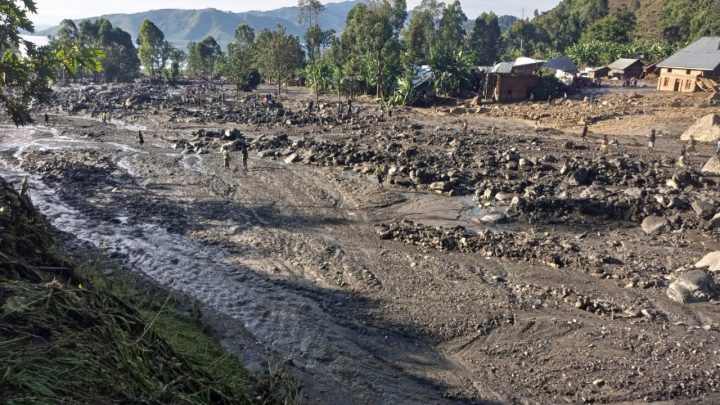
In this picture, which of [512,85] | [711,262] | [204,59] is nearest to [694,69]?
[512,85]

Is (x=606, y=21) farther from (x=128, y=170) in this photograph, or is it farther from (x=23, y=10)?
(x=23, y=10)

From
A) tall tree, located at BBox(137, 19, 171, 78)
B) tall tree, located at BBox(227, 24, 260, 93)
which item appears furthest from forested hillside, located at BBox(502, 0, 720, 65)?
tall tree, located at BBox(137, 19, 171, 78)

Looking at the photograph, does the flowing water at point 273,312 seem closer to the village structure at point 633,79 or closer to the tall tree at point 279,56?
the village structure at point 633,79

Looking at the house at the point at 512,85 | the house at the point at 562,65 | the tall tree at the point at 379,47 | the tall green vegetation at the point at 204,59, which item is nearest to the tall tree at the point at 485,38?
the house at the point at 562,65

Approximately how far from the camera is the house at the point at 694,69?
4122cm

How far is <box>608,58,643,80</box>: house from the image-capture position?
5450 cm

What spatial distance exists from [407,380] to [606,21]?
75474mm

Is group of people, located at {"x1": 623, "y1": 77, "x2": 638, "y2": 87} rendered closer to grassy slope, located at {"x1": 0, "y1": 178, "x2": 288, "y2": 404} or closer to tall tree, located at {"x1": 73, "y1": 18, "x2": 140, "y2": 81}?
grassy slope, located at {"x1": 0, "y1": 178, "x2": 288, "y2": 404}

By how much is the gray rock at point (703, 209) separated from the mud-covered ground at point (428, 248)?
0.33 feet

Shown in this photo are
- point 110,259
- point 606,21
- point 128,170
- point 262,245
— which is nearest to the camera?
point 110,259

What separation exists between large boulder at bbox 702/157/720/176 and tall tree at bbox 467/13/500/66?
53.9 meters

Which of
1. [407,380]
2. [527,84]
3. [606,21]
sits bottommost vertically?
[407,380]

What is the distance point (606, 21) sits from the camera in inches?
2825

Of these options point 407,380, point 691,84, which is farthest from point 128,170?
point 691,84
